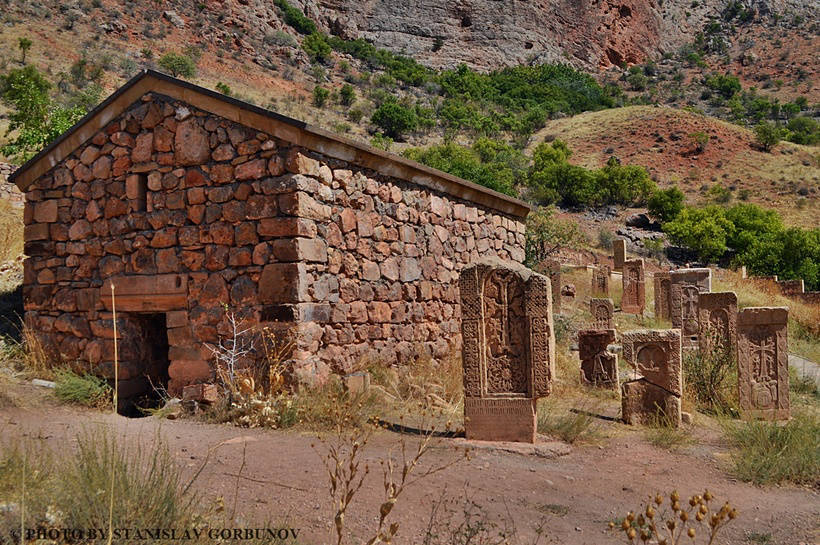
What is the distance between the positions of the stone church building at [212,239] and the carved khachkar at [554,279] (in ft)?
24.3

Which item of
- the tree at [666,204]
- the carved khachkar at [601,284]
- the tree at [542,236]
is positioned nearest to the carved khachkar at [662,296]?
the carved khachkar at [601,284]

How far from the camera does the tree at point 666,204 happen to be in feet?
125

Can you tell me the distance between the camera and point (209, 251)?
26.6 ft

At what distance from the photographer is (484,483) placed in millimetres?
5191

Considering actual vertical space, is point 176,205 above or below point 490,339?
above

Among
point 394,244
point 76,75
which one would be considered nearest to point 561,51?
point 76,75

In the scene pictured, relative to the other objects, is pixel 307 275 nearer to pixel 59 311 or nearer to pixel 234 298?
pixel 234 298

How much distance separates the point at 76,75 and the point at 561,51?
5706 centimetres

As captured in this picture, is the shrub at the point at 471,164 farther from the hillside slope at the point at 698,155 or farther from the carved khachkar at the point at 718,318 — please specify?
the carved khachkar at the point at 718,318

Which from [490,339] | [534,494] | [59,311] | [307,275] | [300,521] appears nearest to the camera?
[300,521]

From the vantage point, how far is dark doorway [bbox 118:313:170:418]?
8617 millimetres

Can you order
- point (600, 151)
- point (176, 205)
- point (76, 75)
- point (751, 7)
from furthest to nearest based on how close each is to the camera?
1. point (751, 7)
2. point (600, 151)
3. point (76, 75)
4. point (176, 205)

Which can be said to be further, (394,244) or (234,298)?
(394,244)

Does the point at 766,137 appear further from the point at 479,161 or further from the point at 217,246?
the point at 217,246
